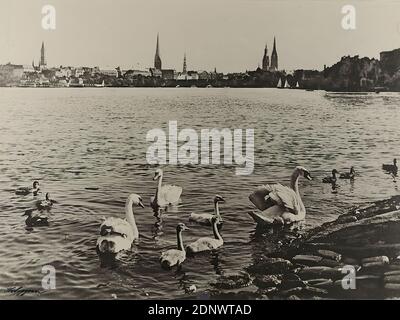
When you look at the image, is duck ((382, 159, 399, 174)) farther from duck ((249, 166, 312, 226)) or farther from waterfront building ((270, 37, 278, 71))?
waterfront building ((270, 37, 278, 71))

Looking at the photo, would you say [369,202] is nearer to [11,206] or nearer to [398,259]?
[398,259]

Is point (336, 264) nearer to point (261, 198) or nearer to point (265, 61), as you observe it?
point (261, 198)

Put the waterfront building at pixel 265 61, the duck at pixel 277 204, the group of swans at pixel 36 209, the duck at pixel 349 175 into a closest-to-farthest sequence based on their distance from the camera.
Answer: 1. the group of swans at pixel 36 209
2. the duck at pixel 277 204
3. the duck at pixel 349 175
4. the waterfront building at pixel 265 61

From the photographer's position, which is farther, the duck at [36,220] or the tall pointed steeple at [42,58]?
the tall pointed steeple at [42,58]

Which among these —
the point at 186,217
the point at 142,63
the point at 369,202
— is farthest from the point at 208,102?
the point at 369,202

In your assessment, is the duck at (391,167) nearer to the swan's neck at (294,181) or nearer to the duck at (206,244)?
the swan's neck at (294,181)

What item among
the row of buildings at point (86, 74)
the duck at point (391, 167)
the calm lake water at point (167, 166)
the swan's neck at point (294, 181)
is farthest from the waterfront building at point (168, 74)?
the duck at point (391, 167)

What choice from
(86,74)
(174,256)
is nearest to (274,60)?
(86,74)
